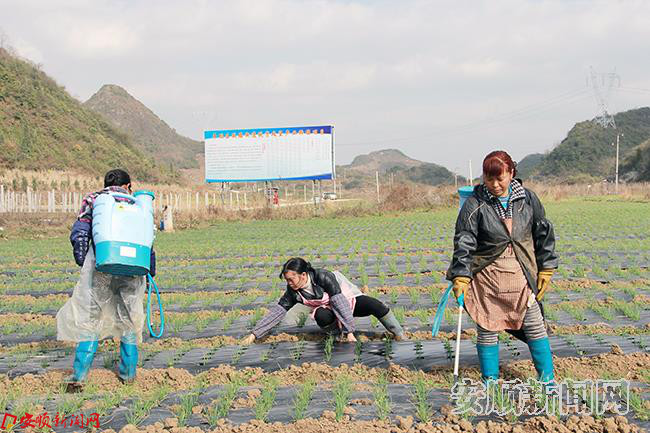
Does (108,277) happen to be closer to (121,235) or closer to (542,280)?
(121,235)

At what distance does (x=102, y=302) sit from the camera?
14.7 feet

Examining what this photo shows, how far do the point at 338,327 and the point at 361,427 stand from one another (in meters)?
2.35

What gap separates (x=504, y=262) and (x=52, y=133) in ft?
142

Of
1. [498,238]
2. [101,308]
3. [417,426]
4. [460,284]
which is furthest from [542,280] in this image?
[101,308]

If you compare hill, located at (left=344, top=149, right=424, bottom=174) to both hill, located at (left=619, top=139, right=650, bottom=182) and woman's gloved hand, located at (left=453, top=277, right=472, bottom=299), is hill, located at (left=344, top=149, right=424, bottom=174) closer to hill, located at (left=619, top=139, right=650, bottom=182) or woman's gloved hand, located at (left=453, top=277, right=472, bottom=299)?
hill, located at (left=619, top=139, right=650, bottom=182)

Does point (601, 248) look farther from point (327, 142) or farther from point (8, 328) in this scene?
point (327, 142)

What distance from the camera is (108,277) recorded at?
14.7 ft

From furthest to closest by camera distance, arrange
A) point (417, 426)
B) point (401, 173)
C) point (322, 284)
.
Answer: point (401, 173)
point (322, 284)
point (417, 426)

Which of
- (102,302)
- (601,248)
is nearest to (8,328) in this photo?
(102,302)

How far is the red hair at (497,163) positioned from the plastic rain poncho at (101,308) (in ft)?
8.21

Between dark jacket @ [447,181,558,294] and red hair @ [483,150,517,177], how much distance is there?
192 millimetres

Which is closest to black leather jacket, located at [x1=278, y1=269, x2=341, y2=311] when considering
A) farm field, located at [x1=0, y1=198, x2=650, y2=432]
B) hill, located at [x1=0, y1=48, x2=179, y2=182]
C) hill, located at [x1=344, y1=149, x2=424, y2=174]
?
farm field, located at [x1=0, y1=198, x2=650, y2=432]

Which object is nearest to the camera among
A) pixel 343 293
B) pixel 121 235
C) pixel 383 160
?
pixel 121 235

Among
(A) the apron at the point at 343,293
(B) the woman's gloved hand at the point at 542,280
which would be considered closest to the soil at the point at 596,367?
(B) the woman's gloved hand at the point at 542,280
